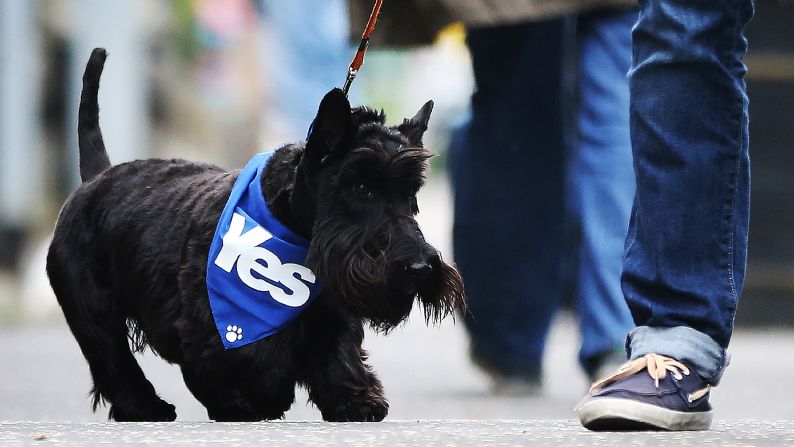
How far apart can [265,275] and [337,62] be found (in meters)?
4.26

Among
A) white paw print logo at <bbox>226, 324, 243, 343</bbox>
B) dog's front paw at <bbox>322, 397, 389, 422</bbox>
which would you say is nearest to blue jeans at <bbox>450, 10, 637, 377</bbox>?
dog's front paw at <bbox>322, 397, 389, 422</bbox>

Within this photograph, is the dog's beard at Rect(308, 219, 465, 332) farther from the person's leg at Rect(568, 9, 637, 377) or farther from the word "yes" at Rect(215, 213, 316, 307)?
the person's leg at Rect(568, 9, 637, 377)

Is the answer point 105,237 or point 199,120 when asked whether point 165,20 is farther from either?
point 105,237

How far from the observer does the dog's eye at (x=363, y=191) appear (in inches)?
148

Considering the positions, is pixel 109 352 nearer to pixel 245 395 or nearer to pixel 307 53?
pixel 245 395

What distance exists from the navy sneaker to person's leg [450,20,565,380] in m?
2.11

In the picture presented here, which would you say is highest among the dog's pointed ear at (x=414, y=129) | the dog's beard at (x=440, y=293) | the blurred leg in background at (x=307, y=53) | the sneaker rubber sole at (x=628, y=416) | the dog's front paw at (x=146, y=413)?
the blurred leg in background at (x=307, y=53)

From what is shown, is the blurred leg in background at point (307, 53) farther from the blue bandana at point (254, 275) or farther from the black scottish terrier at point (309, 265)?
the blue bandana at point (254, 275)

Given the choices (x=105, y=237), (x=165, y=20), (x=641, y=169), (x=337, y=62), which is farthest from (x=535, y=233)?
(x=165, y=20)

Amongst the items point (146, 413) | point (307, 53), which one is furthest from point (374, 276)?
point (307, 53)

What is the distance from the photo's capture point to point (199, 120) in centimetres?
1686

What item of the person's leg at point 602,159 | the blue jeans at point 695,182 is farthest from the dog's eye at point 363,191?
the person's leg at point 602,159

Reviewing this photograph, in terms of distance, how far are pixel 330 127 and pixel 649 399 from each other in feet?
3.12

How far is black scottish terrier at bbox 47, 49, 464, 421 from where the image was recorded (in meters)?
3.71
